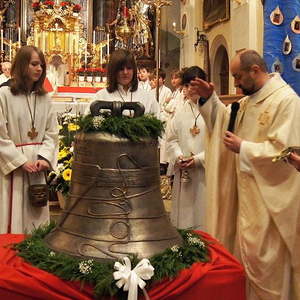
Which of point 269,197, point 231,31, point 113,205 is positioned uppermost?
point 231,31

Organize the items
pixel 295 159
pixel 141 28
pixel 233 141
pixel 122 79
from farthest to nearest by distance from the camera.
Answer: pixel 141 28 → pixel 122 79 → pixel 233 141 → pixel 295 159

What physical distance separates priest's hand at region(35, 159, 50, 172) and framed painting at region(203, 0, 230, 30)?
9.09 meters

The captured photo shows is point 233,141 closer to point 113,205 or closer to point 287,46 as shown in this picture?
point 113,205

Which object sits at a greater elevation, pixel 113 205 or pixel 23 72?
pixel 23 72

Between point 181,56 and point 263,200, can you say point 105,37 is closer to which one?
point 181,56

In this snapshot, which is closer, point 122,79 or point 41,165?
point 41,165

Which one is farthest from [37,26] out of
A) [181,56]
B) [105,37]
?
[181,56]

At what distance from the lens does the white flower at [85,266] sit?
5.53 ft

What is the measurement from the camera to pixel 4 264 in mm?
1792

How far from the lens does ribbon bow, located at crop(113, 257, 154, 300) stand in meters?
1.64

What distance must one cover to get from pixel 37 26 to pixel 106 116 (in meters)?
12.2

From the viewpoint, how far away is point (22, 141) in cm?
354

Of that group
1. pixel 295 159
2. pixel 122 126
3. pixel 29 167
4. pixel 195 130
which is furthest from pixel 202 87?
pixel 122 126

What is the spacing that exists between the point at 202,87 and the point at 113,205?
1728mm
